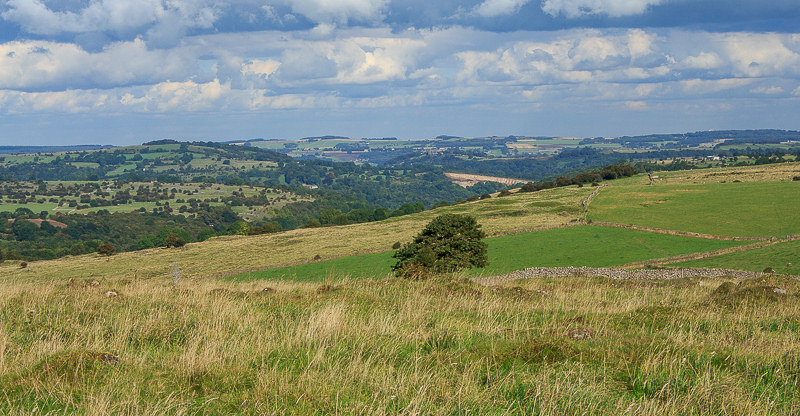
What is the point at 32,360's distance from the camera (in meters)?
5.79

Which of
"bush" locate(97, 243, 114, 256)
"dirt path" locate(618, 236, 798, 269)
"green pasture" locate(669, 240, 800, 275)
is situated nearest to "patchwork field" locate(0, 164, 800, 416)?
"green pasture" locate(669, 240, 800, 275)

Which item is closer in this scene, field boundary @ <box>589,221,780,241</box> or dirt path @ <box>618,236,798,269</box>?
dirt path @ <box>618,236,798,269</box>

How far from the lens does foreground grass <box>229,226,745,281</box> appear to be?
185ft

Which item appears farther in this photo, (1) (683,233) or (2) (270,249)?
(2) (270,249)

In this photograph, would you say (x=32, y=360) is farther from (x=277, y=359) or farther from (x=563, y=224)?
(x=563, y=224)

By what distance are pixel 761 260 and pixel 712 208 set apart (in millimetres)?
35130

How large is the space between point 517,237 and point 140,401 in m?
68.9

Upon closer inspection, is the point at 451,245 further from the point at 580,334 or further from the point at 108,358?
the point at 108,358

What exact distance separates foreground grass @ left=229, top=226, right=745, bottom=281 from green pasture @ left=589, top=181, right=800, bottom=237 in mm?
7040

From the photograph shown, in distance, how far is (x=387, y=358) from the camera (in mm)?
6242

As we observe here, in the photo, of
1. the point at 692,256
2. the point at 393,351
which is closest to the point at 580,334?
the point at 393,351

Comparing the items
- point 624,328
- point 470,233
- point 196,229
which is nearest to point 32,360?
point 624,328

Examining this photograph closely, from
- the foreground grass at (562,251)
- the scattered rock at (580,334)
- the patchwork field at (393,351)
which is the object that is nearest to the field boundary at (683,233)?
the foreground grass at (562,251)

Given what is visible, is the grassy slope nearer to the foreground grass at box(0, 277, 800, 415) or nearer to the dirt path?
the dirt path
